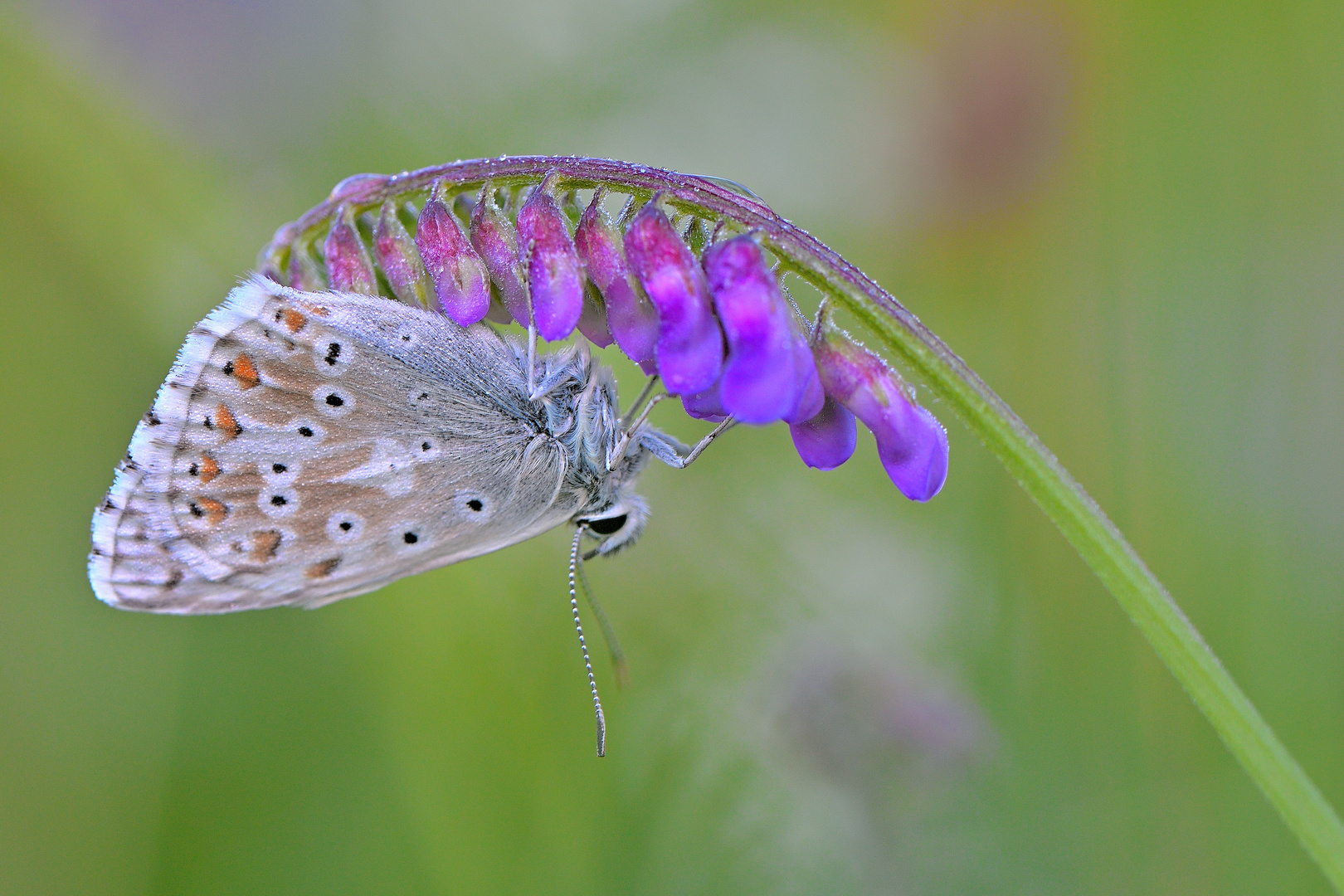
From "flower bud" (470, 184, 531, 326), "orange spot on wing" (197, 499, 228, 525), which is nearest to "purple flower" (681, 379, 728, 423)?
"flower bud" (470, 184, 531, 326)

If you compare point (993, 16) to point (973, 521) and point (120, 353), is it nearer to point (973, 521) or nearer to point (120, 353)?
point (973, 521)

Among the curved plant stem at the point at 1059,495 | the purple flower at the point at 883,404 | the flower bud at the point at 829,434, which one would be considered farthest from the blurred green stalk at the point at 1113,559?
the flower bud at the point at 829,434

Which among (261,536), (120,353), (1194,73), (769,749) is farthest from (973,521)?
(120,353)

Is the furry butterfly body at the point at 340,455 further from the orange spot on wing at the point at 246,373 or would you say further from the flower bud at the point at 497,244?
the flower bud at the point at 497,244

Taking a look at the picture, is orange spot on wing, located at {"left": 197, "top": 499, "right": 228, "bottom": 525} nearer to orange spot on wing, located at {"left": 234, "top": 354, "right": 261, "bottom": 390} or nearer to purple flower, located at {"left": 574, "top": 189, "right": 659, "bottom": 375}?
orange spot on wing, located at {"left": 234, "top": 354, "right": 261, "bottom": 390}

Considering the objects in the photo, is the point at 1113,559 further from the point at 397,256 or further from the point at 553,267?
the point at 397,256

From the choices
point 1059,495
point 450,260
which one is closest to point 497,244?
point 450,260
